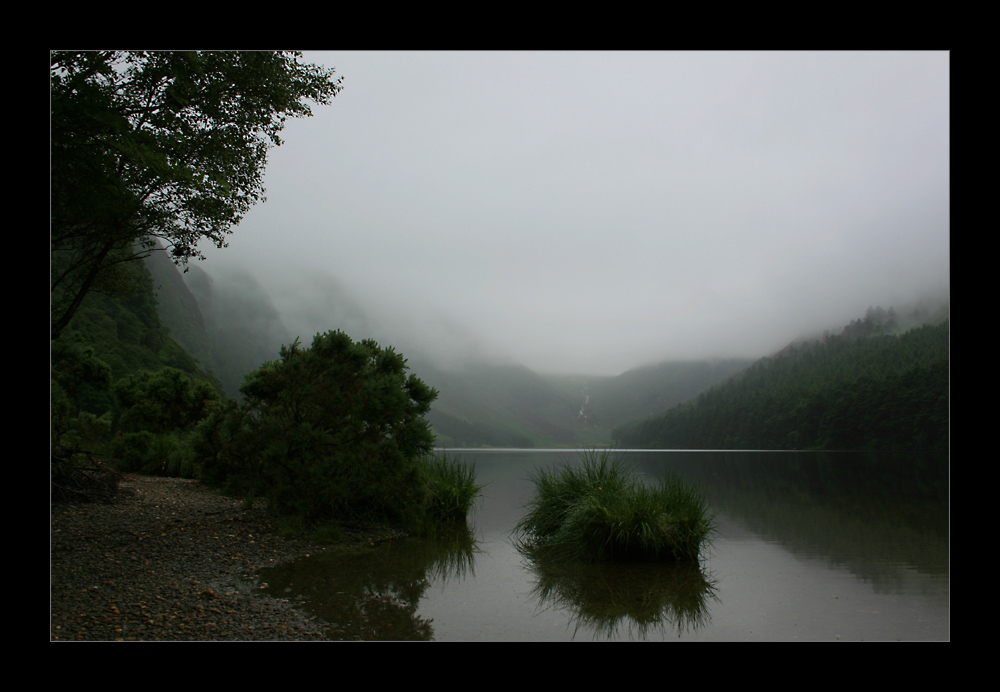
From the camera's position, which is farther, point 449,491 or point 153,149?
point 449,491

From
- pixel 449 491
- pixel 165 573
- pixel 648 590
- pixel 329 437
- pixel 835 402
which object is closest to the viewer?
pixel 165 573

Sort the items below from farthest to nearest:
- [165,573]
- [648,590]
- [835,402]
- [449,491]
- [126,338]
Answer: [835,402], [126,338], [449,491], [648,590], [165,573]

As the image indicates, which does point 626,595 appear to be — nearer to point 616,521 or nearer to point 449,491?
point 616,521

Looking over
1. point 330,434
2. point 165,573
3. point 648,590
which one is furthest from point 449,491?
point 165,573

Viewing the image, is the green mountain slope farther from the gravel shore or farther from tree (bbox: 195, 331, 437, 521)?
the gravel shore

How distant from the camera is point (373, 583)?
550 centimetres

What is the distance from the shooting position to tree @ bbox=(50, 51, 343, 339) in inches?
200

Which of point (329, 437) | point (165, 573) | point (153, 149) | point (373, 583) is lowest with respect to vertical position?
point (373, 583)

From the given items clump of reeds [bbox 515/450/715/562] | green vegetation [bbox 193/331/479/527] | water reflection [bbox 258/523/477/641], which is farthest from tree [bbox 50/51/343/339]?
clump of reeds [bbox 515/450/715/562]

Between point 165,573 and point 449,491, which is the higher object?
point 165,573

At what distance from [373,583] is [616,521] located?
3.08 m
